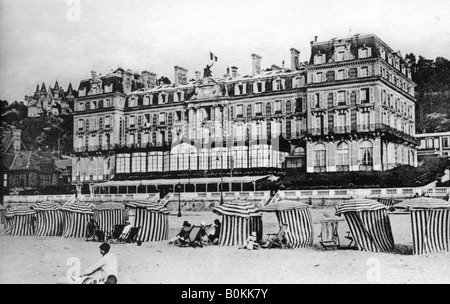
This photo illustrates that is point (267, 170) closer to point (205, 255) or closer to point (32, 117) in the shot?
point (205, 255)

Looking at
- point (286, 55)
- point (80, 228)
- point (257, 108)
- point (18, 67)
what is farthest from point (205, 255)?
point (257, 108)

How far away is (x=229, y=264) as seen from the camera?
978cm

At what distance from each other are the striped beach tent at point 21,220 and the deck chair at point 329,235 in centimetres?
748

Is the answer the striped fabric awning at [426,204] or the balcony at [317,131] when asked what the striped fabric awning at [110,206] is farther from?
the striped fabric awning at [426,204]

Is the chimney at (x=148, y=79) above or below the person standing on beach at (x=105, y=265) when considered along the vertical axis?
above

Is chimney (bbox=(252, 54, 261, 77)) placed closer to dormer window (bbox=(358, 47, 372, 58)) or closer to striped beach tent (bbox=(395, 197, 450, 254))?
dormer window (bbox=(358, 47, 372, 58))

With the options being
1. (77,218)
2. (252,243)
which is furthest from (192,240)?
(77,218)

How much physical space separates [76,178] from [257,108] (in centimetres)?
605

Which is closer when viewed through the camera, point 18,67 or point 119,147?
point 18,67

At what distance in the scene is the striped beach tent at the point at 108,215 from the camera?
1273 centimetres

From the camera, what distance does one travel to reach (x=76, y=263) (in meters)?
10.3

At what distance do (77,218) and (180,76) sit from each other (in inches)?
177

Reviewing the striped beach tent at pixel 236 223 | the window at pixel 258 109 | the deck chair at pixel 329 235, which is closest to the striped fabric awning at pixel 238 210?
the striped beach tent at pixel 236 223
